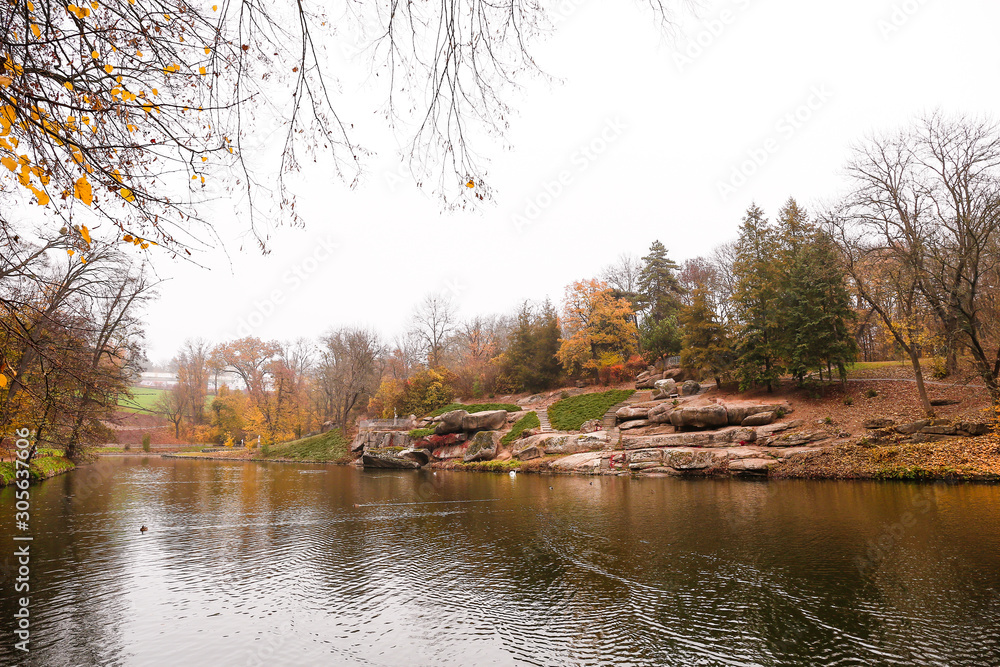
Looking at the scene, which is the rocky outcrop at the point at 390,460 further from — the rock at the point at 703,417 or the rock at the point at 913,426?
the rock at the point at 913,426

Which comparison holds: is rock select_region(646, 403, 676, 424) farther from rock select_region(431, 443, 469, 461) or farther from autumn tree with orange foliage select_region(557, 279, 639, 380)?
rock select_region(431, 443, 469, 461)

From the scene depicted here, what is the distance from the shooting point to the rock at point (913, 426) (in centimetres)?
1566

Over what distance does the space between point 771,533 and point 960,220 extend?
17918 mm

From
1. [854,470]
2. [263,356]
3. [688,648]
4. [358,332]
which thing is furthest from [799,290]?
[263,356]

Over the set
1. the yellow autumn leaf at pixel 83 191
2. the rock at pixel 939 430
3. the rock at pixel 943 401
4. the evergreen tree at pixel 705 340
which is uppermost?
the evergreen tree at pixel 705 340

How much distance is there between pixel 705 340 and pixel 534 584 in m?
23.2

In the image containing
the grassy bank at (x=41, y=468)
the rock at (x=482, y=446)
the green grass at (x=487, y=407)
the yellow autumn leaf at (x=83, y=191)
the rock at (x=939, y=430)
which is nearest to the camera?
the yellow autumn leaf at (x=83, y=191)

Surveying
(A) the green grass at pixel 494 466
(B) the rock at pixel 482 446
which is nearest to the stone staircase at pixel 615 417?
(A) the green grass at pixel 494 466

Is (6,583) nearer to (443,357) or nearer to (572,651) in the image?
(572,651)

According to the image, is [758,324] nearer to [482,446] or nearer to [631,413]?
[631,413]

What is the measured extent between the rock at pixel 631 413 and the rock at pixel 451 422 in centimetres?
1012

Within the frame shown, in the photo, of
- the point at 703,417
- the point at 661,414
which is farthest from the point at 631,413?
the point at 703,417

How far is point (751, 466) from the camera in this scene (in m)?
17.0

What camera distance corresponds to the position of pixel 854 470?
49.4 feet
